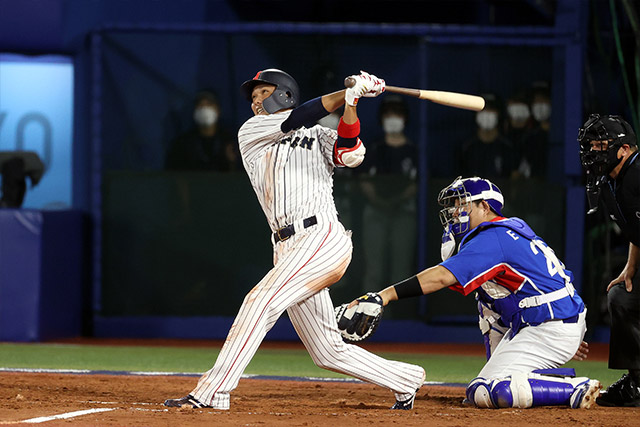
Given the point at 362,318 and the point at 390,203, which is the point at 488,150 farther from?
the point at 362,318

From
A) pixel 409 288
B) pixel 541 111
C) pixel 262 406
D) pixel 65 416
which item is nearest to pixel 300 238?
pixel 409 288

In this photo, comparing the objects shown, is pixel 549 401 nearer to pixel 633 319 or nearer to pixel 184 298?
pixel 633 319

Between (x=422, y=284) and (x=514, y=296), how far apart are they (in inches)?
27.1

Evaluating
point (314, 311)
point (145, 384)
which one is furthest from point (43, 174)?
point (314, 311)

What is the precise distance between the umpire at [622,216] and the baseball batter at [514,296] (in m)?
0.27

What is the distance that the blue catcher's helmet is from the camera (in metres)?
5.29

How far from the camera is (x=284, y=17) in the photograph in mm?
13617

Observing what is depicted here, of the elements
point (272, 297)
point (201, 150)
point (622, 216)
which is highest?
point (201, 150)

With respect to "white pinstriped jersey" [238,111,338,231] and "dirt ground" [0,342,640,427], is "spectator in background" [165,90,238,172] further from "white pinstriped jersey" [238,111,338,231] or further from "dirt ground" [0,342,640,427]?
"white pinstriped jersey" [238,111,338,231]

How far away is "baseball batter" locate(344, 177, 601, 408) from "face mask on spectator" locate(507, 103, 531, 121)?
4.75 metres

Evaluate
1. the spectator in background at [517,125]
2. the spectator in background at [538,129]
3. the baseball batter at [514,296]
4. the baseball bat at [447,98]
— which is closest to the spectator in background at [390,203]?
the spectator in background at [517,125]

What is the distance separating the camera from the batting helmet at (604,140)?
5.37 meters

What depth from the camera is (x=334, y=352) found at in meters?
4.92

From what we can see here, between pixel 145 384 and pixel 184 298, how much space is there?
3785 millimetres
